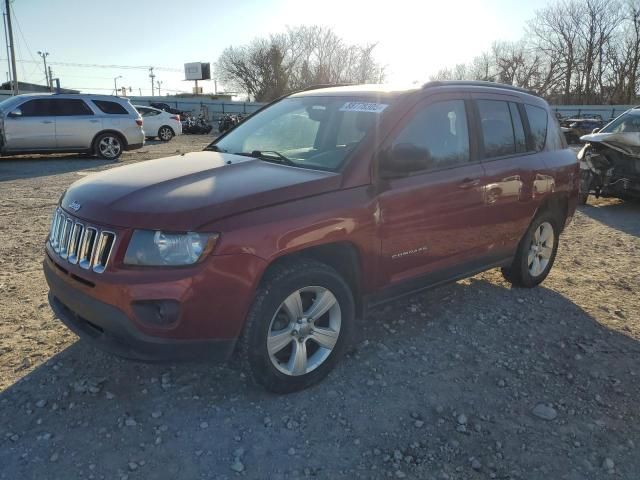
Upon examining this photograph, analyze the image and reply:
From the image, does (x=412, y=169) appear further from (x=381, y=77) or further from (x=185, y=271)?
(x=381, y=77)

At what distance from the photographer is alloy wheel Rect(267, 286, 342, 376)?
3000 millimetres

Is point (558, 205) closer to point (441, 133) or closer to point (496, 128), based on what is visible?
point (496, 128)

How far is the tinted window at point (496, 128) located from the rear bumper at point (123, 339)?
2.62 meters

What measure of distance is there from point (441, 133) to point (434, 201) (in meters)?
0.55

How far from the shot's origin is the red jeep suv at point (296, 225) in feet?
8.66

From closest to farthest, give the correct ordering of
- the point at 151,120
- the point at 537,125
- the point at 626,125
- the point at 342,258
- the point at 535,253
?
1. the point at 342,258
2. the point at 537,125
3. the point at 535,253
4. the point at 626,125
5. the point at 151,120

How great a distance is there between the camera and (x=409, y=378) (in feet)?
11.0

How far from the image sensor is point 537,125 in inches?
190

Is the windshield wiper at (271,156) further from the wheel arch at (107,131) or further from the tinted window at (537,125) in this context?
the wheel arch at (107,131)

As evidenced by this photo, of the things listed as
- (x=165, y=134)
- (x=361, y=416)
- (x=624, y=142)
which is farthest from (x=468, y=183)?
(x=165, y=134)

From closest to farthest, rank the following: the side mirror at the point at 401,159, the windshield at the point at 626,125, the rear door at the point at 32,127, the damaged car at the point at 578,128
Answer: the side mirror at the point at 401,159
the windshield at the point at 626,125
the rear door at the point at 32,127
the damaged car at the point at 578,128

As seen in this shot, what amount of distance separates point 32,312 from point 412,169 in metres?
3.09

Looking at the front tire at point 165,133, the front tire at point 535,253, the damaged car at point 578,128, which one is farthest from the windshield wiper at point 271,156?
the damaged car at point 578,128

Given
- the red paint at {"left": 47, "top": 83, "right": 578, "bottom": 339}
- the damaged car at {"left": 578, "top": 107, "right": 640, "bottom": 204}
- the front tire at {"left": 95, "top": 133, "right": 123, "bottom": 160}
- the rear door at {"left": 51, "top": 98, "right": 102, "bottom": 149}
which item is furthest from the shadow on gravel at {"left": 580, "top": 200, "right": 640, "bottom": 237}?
the rear door at {"left": 51, "top": 98, "right": 102, "bottom": 149}
